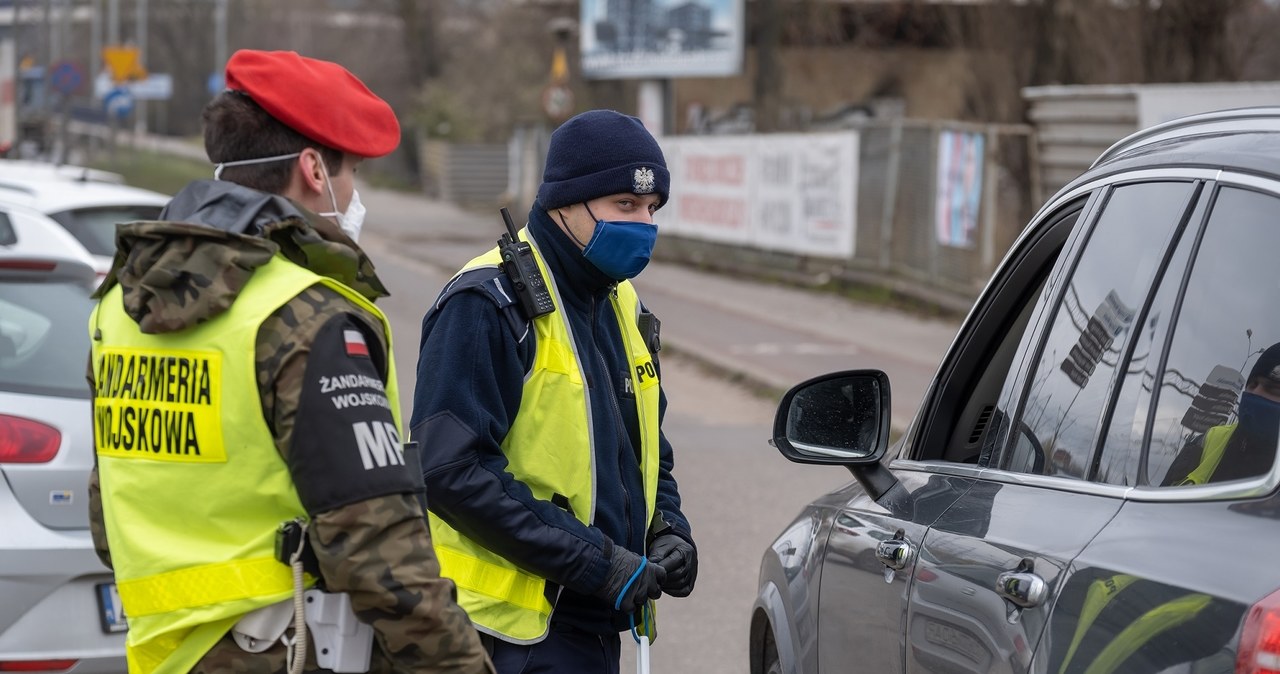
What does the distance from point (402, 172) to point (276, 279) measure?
47.0 metres

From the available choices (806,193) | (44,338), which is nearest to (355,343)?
(44,338)

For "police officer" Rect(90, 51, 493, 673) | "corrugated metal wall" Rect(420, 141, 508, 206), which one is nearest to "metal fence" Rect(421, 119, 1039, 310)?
"police officer" Rect(90, 51, 493, 673)

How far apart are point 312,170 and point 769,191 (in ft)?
61.3

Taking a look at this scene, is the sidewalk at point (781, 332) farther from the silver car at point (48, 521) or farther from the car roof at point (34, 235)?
the silver car at point (48, 521)

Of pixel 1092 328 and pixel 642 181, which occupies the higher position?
pixel 642 181

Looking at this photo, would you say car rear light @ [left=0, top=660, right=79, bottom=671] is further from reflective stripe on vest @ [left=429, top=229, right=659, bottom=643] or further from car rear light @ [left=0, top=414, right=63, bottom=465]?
reflective stripe on vest @ [left=429, top=229, right=659, bottom=643]

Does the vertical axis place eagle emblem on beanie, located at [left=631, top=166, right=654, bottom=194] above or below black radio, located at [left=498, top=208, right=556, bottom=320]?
above

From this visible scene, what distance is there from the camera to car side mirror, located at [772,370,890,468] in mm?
3283

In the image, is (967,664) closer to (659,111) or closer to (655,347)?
(655,347)

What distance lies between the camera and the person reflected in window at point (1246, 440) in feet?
7.04

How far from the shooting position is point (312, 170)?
2588mm

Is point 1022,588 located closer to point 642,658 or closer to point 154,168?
point 642,658

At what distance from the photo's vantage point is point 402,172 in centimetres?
4862

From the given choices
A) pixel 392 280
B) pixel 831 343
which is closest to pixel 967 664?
pixel 831 343
